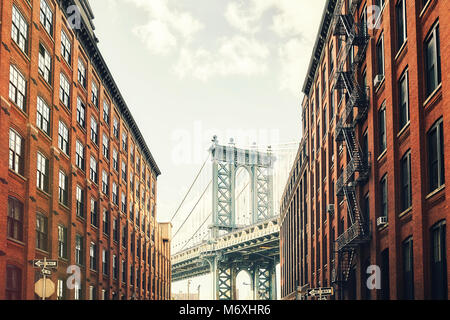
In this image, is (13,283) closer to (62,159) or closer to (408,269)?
(62,159)

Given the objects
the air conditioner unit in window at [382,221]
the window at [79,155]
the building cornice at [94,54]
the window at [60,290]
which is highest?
the building cornice at [94,54]

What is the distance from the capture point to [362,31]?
3538cm

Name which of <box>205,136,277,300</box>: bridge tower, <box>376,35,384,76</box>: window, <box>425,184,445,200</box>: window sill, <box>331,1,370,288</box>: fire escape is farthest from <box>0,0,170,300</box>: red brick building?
<box>205,136,277,300</box>: bridge tower

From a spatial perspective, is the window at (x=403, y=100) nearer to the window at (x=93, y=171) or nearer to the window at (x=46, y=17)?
the window at (x=46, y=17)

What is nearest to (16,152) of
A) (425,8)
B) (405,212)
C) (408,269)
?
(405,212)

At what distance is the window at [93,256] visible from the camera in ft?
165

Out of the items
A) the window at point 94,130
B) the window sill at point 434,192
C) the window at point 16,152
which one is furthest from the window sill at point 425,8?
the window at point 94,130

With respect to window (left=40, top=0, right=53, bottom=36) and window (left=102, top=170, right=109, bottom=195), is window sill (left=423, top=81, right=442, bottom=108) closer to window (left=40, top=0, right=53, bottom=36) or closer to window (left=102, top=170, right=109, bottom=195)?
window (left=40, top=0, right=53, bottom=36)

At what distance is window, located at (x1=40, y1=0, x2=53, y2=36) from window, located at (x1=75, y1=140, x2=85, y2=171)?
9435 millimetres

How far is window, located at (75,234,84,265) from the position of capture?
150 ft

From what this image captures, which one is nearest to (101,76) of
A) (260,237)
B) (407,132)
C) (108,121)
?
(108,121)

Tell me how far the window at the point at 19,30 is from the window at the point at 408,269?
20798 mm

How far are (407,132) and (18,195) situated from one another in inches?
732

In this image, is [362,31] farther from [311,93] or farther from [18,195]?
[311,93]
